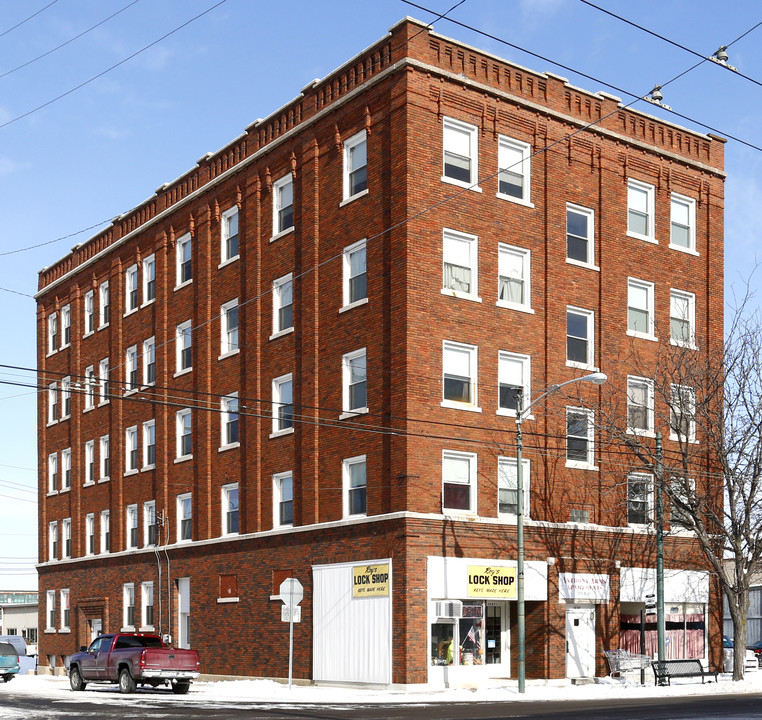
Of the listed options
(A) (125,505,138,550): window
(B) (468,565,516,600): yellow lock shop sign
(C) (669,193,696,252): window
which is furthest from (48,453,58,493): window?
(C) (669,193,696,252): window

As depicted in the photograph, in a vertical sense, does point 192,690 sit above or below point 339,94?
below

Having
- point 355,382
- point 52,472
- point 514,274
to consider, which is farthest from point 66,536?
point 514,274

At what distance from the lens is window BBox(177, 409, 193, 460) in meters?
48.7

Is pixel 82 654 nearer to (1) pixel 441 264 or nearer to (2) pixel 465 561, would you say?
(2) pixel 465 561

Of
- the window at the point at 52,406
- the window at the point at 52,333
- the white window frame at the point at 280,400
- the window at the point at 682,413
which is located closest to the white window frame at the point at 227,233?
the white window frame at the point at 280,400

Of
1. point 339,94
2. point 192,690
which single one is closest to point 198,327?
point 339,94

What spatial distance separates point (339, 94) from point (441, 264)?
7300 millimetres

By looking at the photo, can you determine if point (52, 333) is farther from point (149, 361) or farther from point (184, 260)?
point (184, 260)

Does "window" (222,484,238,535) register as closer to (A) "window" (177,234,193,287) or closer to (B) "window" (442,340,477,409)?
(A) "window" (177,234,193,287)

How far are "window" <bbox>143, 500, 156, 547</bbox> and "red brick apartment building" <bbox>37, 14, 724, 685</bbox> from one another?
346mm

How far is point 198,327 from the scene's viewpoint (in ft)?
158

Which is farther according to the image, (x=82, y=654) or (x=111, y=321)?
(x=111, y=321)

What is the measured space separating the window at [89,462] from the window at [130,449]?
3.82 metres

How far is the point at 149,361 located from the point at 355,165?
1638 cm
